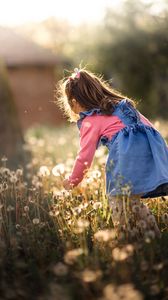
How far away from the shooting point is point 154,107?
75.3 ft

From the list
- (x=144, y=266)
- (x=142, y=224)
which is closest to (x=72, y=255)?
(x=144, y=266)

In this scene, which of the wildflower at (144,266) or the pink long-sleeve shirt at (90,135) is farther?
the pink long-sleeve shirt at (90,135)

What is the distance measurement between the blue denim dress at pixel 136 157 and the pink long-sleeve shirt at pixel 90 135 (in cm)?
4

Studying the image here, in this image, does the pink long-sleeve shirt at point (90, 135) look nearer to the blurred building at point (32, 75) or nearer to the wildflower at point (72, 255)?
the wildflower at point (72, 255)

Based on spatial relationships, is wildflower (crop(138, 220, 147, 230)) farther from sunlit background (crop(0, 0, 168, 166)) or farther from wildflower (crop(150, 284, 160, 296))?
sunlit background (crop(0, 0, 168, 166))

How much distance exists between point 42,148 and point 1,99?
1.01m

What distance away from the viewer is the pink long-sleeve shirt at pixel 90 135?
4.61m

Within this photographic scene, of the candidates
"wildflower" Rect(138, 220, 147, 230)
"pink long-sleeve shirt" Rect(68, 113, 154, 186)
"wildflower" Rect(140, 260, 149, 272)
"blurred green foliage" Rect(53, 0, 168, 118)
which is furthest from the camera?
"blurred green foliage" Rect(53, 0, 168, 118)

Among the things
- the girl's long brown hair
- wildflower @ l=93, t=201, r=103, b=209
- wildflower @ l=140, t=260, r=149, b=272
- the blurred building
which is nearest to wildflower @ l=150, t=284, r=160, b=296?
wildflower @ l=140, t=260, r=149, b=272

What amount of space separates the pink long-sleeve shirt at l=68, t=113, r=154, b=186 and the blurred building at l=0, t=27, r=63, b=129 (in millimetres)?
22190

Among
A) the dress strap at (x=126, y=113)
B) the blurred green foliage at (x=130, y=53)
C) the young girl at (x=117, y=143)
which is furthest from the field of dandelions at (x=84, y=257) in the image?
the blurred green foliage at (x=130, y=53)

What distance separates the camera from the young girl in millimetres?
4504

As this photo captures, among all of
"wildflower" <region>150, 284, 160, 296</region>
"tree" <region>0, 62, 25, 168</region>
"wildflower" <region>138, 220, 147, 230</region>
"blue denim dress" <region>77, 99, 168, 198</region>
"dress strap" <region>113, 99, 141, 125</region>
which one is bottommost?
"wildflower" <region>150, 284, 160, 296</region>

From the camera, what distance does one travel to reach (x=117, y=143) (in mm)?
4656
